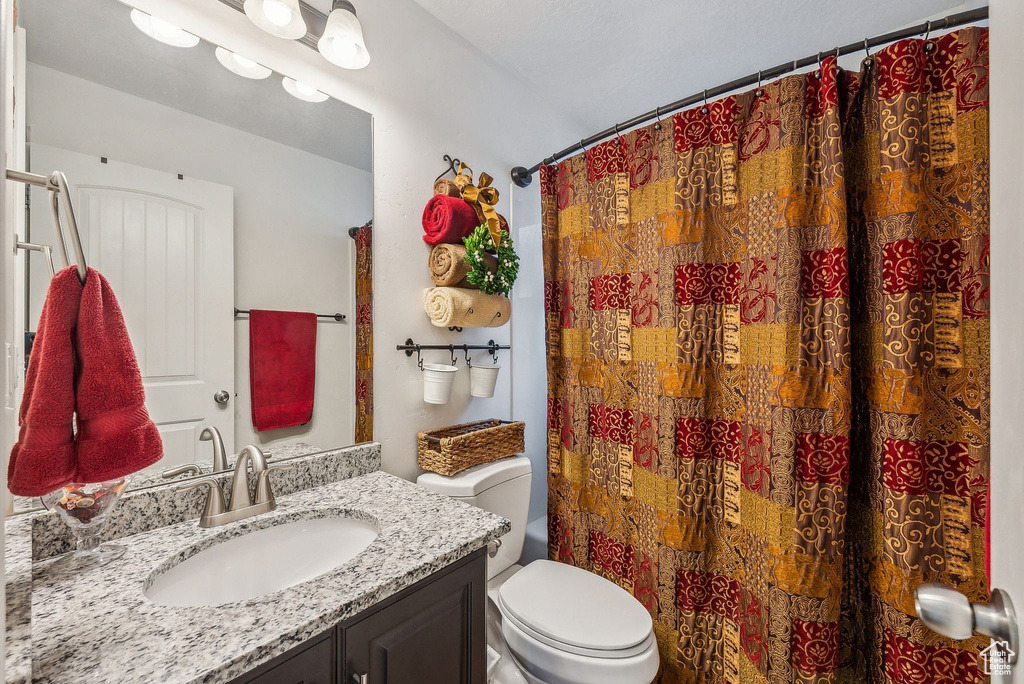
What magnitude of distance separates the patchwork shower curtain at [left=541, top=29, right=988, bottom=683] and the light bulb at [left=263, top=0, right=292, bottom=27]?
41.5 inches

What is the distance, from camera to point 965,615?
1.38 ft

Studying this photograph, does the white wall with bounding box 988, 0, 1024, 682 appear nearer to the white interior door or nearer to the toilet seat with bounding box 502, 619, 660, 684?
the toilet seat with bounding box 502, 619, 660, 684

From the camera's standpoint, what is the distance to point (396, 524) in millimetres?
967

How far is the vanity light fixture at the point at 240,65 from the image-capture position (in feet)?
3.52

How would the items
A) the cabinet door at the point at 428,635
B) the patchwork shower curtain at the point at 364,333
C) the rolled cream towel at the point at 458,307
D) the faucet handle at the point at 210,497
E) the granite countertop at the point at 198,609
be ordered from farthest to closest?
the rolled cream towel at the point at 458,307 < the patchwork shower curtain at the point at 364,333 < the faucet handle at the point at 210,497 < the cabinet door at the point at 428,635 < the granite countertop at the point at 198,609

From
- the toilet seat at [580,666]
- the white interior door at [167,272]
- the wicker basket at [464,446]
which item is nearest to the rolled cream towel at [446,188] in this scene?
the white interior door at [167,272]

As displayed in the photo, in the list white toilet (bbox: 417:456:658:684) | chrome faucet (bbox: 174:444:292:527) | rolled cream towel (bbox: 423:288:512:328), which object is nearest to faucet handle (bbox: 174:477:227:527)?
chrome faucet (bbox: 174:444:292:527)

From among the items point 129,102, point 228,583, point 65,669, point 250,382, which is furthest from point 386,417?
point 129,102

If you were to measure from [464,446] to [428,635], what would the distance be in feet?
2.08

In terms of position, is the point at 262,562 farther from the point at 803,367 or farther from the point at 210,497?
the point at 803,367

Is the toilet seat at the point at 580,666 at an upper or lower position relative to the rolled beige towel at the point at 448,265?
lower

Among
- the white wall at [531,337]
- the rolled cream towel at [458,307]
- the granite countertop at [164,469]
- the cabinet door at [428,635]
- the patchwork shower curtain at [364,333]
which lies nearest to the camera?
the cabinet door at [428,635]

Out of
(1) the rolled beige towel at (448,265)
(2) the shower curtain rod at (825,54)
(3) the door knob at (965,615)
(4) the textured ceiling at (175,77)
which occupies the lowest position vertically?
(3) the door knob at (965,615)

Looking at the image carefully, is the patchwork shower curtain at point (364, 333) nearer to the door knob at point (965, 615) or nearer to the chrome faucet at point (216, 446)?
the chrome faucet at point (216, 446)
